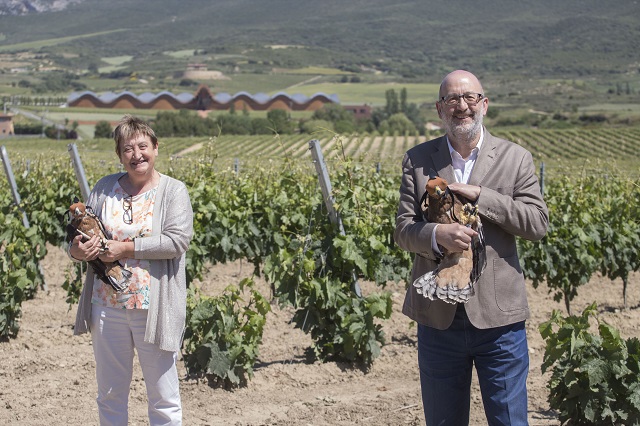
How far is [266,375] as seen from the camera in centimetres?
582

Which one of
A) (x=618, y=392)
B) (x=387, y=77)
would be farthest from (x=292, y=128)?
(x=387, y=77)

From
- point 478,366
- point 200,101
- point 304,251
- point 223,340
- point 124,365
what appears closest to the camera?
point 478,366

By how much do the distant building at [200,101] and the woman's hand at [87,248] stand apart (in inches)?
3826

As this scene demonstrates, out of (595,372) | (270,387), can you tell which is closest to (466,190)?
(595,372)

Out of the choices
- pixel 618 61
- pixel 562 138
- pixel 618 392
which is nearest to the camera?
pixel 618 392

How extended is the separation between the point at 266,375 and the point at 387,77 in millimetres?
177612

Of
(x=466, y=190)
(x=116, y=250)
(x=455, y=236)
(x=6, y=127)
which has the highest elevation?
(x=466, y=190)

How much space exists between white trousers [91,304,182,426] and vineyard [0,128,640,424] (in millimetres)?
1694

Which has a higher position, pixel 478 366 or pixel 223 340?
pixel 478 366

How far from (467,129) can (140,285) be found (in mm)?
1386

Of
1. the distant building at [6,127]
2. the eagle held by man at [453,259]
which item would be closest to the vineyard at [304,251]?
the eagle held by man at [453,259]

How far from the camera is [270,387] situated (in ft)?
18.7

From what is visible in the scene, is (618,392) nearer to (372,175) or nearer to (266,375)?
(266,375)

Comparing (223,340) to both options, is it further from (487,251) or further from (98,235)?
(487,251)
